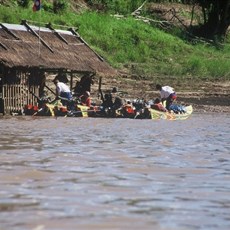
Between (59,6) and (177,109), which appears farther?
(59,6)

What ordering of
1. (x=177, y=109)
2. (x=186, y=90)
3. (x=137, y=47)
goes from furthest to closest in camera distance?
1. (x=137, y=47)
2. (x=186, y=90)
3. (x=177, y=109)

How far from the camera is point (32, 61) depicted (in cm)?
2050

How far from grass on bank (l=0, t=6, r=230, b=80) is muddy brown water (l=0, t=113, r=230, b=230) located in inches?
666

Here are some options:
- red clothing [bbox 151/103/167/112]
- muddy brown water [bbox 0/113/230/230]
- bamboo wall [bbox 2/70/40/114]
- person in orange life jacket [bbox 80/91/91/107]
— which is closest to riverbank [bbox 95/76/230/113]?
red clothing [bbox 151/103/167/112]

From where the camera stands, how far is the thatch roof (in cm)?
2012

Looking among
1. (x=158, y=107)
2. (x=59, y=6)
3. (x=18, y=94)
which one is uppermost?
(x=59, y=6)

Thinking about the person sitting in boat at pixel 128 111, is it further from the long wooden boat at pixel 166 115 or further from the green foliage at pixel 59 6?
the green foliage at pixel 59 6

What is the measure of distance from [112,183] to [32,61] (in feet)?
45.6

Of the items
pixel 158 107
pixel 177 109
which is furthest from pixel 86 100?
pixel 177 109

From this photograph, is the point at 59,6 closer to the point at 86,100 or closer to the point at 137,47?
the point at 137,47

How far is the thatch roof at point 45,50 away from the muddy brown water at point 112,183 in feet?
25.8

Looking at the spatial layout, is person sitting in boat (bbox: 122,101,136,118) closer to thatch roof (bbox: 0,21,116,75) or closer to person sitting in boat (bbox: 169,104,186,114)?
person sitting in boat (bbox: 169,104,186,114)

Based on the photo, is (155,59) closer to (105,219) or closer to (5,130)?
(5,130)

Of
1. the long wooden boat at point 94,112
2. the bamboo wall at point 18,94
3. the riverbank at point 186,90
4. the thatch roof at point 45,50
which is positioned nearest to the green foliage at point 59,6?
the riverbank at point 186,90
